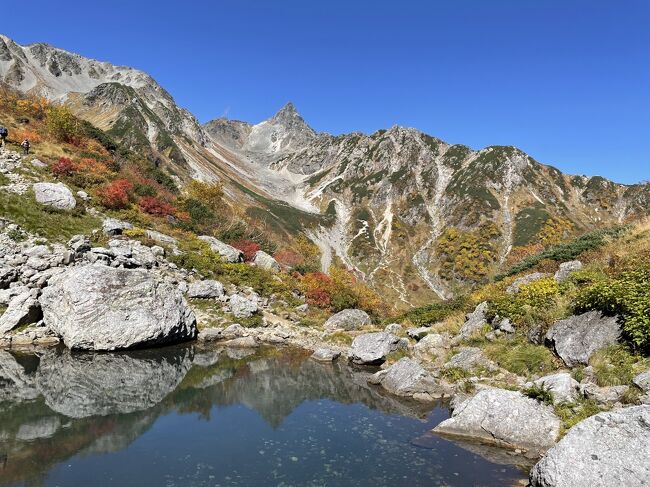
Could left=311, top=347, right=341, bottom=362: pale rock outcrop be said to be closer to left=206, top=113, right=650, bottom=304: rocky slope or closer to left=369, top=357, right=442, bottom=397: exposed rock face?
left=369, top=357, right=442, bottom=397: exposed rock face

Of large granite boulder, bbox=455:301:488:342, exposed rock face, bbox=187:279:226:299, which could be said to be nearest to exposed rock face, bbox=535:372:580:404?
large granite boulder, bbox=455:301:488:342

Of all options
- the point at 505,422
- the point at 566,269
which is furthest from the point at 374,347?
the point at 566,269

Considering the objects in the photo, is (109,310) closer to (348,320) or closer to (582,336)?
(348,320)

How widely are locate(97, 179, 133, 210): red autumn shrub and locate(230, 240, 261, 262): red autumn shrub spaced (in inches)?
486

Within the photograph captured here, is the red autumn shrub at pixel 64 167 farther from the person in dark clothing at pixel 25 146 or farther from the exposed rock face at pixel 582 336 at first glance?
the exposed rock face at pixel 582 336

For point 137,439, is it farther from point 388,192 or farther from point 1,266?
point 388,192

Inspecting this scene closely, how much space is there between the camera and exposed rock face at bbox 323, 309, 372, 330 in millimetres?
A: 36406

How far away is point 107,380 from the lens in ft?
68.8

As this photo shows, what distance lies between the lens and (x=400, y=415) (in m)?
18.3

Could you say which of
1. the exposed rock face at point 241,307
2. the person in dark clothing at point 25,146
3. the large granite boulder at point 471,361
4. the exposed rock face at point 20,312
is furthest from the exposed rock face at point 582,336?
the person in dark clothing at point 25,146

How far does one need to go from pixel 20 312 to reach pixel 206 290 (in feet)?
41.1

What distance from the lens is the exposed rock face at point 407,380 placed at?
20703mm

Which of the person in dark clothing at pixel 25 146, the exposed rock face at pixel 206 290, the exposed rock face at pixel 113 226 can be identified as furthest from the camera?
the person in dark clothing at pixel 25 146

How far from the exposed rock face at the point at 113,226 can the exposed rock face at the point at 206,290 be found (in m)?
8.68
